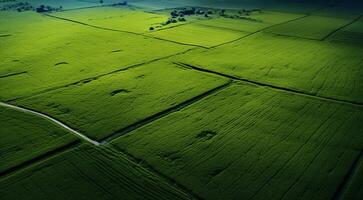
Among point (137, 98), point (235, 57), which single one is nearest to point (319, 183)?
point (137, 98)

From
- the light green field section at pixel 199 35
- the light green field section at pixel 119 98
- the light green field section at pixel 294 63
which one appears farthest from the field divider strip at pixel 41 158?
the light green field section at pixel 199 35

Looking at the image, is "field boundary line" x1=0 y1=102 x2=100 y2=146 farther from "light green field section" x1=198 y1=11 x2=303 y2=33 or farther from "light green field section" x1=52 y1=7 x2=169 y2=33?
"light green field section" x1=198 y1=11 x2=303 y2=33

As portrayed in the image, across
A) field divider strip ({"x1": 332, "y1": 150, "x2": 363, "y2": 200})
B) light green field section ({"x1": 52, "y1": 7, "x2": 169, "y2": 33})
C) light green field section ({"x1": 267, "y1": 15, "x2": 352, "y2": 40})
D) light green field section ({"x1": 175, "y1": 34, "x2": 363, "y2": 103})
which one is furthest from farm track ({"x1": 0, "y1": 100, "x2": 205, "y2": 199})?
light green field section ({"x1": 267, "y1": 15, "x2": 352, "y2": 40})

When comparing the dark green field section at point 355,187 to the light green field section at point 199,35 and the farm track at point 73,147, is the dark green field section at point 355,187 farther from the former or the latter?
the light green field section at point 199,35

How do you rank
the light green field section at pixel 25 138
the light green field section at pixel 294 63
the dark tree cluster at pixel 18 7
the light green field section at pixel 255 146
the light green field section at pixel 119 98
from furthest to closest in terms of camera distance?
1. the dark tree cluster at pixel 18 7
2. the light green field section at pixel 294 63
3. the light green field section at pixel 119 98
4. the light green field section at pixel 25 138
5. the light green field section at pixel 255 146

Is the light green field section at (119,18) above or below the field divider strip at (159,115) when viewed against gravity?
above
